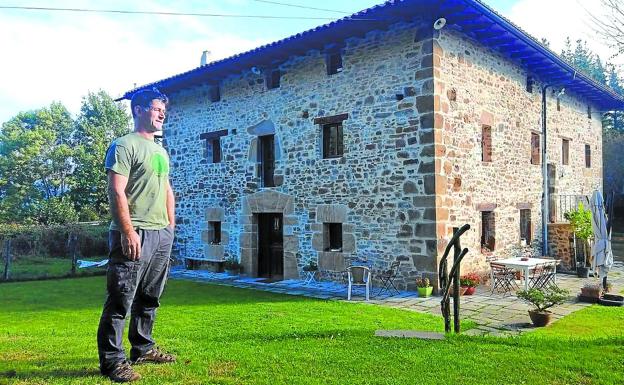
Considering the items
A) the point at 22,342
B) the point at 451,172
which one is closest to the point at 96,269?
the point at 22,342

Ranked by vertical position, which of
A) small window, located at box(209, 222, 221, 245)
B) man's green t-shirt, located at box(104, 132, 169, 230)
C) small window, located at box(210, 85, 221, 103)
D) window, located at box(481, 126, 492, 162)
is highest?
small window, located at box(210, 85, 221, 103)

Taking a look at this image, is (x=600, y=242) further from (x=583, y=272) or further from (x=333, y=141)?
(x=333, y=141)

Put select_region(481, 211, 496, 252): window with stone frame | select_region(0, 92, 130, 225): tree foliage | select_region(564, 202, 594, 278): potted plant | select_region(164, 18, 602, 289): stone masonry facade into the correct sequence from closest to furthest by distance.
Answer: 1. select_region(164, 18, 602, 289): stone masonry facade
2. select_region(481, 211, 496, 252): window with stone frame
3. select_region(564, 202, 594, 278): potted plant
4. select_region(0, 92, 130, 225): tree foliage

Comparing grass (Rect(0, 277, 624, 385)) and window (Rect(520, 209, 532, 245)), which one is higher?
window (Rect(520, 209, 532, 245))

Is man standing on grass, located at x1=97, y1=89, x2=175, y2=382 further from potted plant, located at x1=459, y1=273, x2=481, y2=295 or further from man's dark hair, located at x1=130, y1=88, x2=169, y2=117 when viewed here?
potted plant, located at x1=459, y1=273, x2=481, y2=295

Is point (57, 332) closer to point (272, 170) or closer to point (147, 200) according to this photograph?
point (147, 200)

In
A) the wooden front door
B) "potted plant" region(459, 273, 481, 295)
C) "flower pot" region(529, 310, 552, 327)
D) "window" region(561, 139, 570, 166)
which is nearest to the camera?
"flower pot" region(529, 310, 552, 327)

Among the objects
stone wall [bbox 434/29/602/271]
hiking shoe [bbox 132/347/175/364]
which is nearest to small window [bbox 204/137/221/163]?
stone wall [bbox 434/29/602/271]

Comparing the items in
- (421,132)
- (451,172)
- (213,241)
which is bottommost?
(213,241)

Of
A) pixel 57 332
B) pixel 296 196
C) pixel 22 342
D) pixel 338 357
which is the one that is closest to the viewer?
pixel 338 357

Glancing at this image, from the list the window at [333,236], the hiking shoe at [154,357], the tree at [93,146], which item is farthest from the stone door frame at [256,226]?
the tree at [93,146]

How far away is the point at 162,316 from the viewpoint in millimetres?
7215

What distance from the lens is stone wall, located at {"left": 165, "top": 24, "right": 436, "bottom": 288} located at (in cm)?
925

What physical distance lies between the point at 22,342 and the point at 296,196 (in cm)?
710
